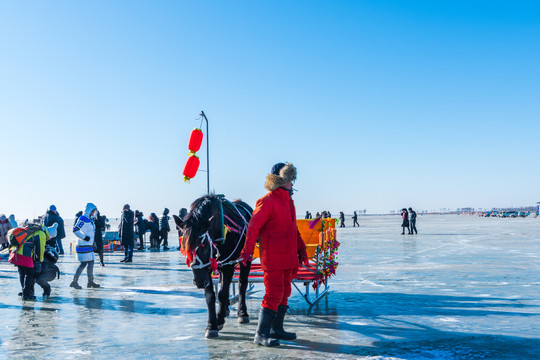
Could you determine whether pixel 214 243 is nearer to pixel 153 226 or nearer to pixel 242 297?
pixel 242 297

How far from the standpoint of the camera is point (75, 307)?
7703 millimetres

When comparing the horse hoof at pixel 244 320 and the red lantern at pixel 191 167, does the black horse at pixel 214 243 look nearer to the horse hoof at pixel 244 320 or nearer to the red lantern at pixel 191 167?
the horse hoof at pixel 244 320

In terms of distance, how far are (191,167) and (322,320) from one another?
8509mm

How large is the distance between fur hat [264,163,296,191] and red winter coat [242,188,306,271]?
91 millimetres

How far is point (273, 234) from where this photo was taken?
17.2 feet

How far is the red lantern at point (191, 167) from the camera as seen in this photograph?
14.0 m

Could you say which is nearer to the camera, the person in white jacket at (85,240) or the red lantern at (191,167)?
the person in white jacket at (85,240)

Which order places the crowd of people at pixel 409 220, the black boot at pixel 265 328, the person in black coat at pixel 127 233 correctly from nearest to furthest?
the black boot at pixel 265 328
the person in black coat at pixel 127 233
the crowd of people at pixel 409 220

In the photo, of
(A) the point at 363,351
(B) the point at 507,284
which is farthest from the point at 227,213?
(B) the point at 507,284

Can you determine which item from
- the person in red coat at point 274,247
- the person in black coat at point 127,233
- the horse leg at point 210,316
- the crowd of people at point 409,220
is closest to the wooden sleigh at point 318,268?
the horse leg at point 210,316

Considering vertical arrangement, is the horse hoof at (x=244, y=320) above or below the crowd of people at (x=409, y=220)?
below

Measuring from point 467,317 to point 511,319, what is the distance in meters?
0.53

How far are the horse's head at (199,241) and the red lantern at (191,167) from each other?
8.44 metres

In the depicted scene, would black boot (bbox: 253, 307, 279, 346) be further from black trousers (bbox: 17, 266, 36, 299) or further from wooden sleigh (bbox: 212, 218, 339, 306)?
black trousers (bbox: 17, 266, 36, 299)
